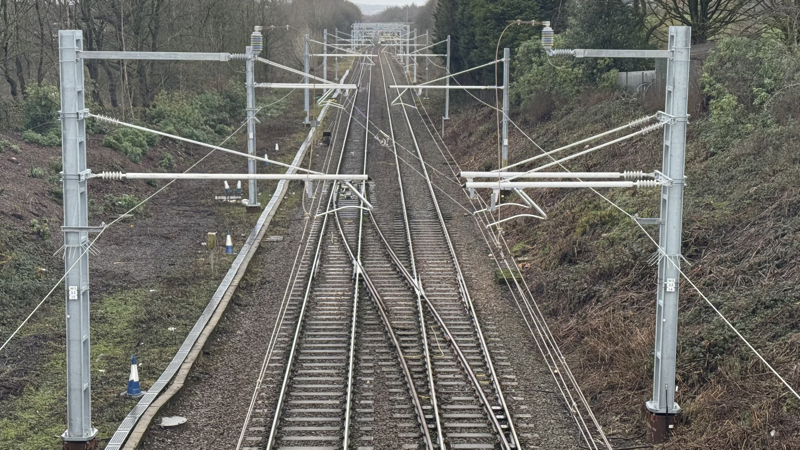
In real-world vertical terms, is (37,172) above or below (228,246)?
above

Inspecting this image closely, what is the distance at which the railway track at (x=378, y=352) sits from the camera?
12477 mm

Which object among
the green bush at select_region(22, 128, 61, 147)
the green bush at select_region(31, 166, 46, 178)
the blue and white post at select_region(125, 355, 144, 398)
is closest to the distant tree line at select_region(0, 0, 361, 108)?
the green bush at select_region(22, 128, 61, 147)

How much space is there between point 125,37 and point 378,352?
2836cm

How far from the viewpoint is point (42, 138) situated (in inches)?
1147

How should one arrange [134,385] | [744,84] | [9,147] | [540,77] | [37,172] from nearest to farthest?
[134,385] < [744,84] < [37,172] < [9,147] < [540,77]

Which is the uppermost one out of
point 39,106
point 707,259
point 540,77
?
point 540,77

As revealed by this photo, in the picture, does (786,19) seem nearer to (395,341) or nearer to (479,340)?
(479,340)

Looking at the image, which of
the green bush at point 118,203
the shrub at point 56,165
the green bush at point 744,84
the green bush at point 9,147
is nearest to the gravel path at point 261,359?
the green bush at point 118,203

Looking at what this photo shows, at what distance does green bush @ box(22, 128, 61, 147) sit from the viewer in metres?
28.9

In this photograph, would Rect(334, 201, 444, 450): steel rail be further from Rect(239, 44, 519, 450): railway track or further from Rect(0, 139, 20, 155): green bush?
Rect(0, 139, 20, 155): green bush

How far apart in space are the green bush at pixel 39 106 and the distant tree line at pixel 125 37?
85 cm

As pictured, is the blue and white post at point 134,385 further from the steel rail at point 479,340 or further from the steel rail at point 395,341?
the steel rail at point 479,340

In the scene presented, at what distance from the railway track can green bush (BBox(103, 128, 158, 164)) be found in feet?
29.0

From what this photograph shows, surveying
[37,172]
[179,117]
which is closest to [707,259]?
[37,172]
